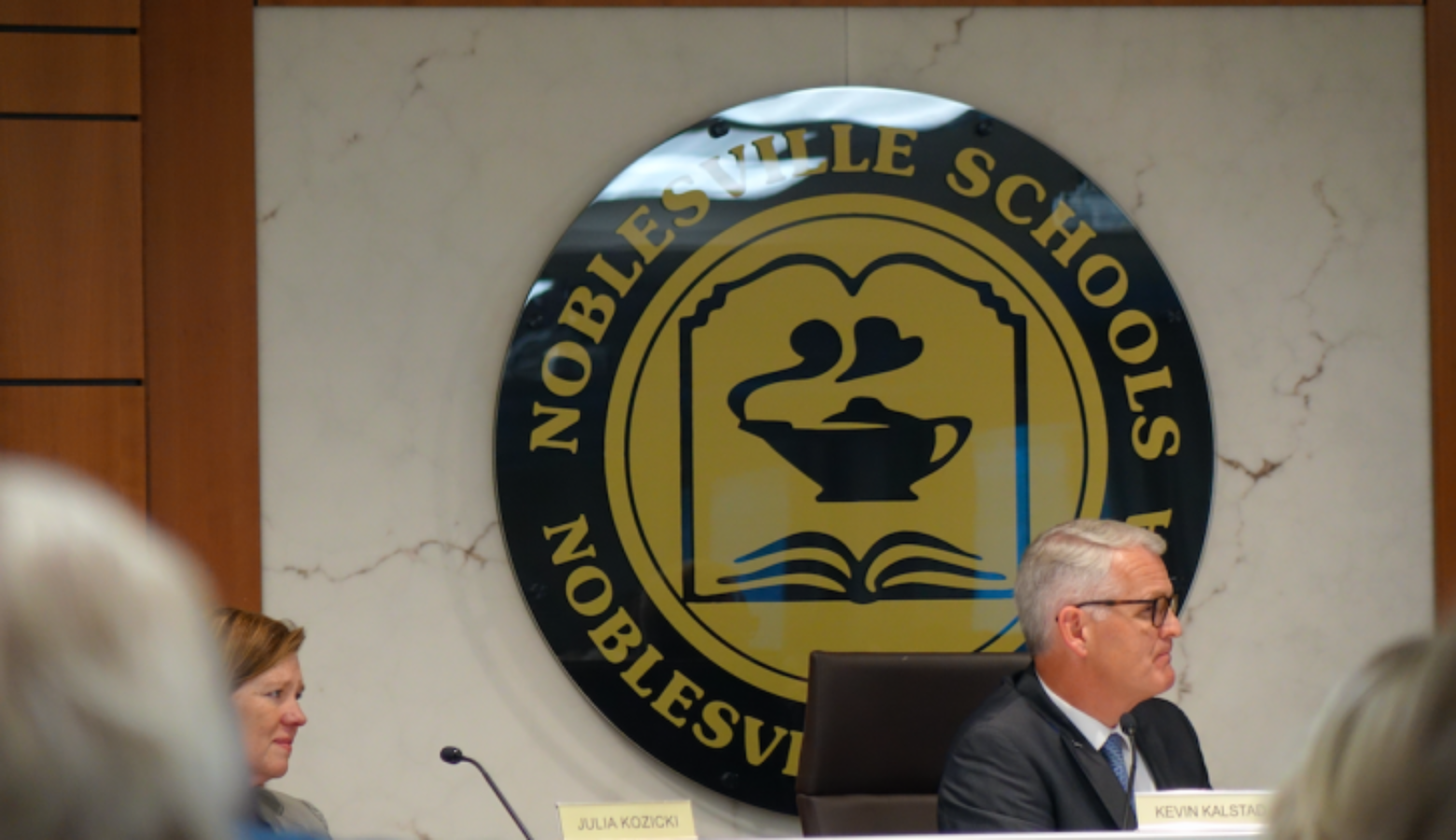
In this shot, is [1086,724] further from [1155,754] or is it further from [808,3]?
[808,3]

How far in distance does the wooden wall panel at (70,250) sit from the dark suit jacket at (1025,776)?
5.63 ft

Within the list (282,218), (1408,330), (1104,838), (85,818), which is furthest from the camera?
(1408,330)

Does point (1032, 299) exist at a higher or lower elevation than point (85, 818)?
higher

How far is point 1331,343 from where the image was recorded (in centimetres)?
296

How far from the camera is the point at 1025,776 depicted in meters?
2.02

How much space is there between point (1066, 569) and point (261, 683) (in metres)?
1.24

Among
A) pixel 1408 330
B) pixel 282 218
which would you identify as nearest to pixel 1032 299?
pixel 1408 330

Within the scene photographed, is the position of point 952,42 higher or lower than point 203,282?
higher

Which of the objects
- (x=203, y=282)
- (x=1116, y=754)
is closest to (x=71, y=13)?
(x=203, y=282)

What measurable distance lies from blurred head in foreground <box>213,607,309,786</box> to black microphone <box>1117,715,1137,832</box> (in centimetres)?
120

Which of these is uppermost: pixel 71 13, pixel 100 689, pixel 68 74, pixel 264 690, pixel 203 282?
pixel 71 13

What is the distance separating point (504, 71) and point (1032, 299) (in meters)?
1.15

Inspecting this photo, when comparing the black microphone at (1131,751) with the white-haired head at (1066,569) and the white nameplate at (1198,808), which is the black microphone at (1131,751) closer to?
the white-haired head at (1066,569)

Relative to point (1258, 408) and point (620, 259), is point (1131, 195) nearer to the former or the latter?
point (1258, 408)
